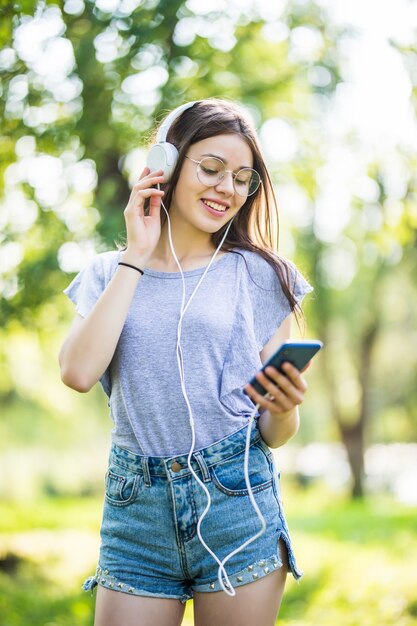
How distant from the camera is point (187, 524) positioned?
221 centimetres

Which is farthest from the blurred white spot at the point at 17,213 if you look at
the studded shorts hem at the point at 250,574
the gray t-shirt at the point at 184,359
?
the studded shorts hem at the point at 250,574

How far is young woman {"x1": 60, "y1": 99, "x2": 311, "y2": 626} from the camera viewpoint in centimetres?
221

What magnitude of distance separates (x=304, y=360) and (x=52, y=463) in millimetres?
17290

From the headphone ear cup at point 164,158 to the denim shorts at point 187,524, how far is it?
84cm

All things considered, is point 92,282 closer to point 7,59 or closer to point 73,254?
point 7,59

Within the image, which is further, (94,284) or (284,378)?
(94,284)

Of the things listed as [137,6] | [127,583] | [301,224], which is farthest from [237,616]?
[301,224]

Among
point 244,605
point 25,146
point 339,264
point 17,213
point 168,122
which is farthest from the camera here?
point 339,264

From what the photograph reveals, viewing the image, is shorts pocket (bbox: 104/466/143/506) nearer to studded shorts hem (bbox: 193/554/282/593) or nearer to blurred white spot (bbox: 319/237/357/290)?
studded shorts hem (bbox: 193/554/282/593)

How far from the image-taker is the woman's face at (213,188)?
2.44 metres

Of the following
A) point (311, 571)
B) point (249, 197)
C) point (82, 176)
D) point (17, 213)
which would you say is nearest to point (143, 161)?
point (82, 176)

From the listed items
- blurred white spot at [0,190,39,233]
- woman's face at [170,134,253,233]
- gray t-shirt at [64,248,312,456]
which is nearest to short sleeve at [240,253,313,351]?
gray t-shirt at [64,248,312,456]

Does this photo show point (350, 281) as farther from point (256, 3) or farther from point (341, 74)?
point (256, 3)

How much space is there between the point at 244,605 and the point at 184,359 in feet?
2.30
